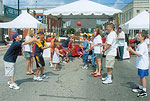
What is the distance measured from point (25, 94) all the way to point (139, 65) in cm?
321

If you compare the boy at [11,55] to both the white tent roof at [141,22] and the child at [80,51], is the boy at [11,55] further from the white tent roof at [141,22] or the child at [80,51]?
the white tent roof at [141,22]

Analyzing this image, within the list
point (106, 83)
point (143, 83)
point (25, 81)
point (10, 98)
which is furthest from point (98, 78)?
point (10, 98)

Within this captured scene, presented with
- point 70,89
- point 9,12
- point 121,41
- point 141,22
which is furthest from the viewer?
point 9,12

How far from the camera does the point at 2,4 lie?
2405 centimetres

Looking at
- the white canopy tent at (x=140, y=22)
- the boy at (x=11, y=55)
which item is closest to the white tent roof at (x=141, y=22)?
the white canopy tent at (x=140, y=22)

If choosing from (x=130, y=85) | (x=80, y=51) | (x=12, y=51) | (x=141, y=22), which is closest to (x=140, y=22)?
(x=141, y=22)

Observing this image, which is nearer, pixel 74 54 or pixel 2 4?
pixel 74 54

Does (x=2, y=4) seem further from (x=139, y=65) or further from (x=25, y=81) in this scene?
(x=139, y=65)

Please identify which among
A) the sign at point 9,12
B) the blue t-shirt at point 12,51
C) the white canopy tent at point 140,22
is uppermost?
the sign at point 9,12

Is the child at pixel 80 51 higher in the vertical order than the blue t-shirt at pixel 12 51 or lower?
lower

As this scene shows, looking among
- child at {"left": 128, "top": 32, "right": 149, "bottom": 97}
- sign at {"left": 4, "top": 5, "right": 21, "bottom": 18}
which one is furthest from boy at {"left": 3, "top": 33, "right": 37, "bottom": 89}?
sign at {"left": 4, "top": 5, "right": 21, "bottom": 18}

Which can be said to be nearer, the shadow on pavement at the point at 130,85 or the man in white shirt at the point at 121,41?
the shadow on pavement at the point at 130,85

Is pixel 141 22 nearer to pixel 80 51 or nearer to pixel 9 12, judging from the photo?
pixel 80 51

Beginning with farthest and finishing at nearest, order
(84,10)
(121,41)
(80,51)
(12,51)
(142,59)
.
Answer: (80,51), (84,10), (121,41), (12,51), (142,59)
